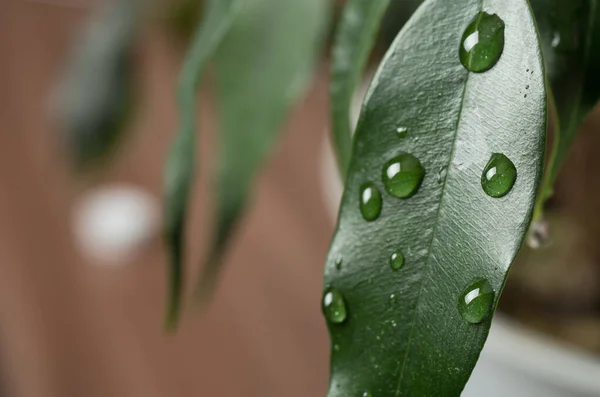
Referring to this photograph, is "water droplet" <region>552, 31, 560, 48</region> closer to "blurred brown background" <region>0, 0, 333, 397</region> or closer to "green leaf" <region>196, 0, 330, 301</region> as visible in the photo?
"green leaf" <region>196, 0, 330, 301</region>

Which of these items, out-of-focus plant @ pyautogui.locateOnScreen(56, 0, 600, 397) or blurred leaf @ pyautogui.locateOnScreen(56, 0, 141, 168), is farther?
blurred leaf @ pyautogui.locateOnScreen(56, 0, 141, 168)

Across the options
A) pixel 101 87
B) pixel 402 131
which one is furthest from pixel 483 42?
pixel 101 87

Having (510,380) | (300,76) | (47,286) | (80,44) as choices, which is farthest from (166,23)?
(510,380)

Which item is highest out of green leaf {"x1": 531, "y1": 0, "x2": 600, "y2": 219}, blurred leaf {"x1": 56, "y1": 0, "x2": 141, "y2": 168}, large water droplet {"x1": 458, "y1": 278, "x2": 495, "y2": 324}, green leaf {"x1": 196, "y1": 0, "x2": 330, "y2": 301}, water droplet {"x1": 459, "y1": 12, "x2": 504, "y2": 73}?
blurred leaf {"x1": 56, "y1": 0, "x2": 141, "y2": 168}

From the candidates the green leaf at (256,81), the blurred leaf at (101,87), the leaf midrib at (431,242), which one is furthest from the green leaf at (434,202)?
the blurred leaf at (101,87)

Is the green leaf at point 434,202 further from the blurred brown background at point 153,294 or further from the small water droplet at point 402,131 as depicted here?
the blurred brown background at point 153,294

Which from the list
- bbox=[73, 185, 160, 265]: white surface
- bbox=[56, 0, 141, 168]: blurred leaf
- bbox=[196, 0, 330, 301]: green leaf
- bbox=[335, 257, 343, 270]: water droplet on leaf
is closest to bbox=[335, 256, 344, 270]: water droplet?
bbox=[335, 257, 343, 270]: water droplet on leaf

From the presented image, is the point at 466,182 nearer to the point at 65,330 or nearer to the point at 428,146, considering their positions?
the point at 428,146

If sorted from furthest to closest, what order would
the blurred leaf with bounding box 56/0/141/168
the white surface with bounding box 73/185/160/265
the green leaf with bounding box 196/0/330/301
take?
the white surface with bounding box 73/185/160/265 < the blurred leaf with bounding box 56/0/141/168 < the green leaf with bounding box 196/0/330/301
